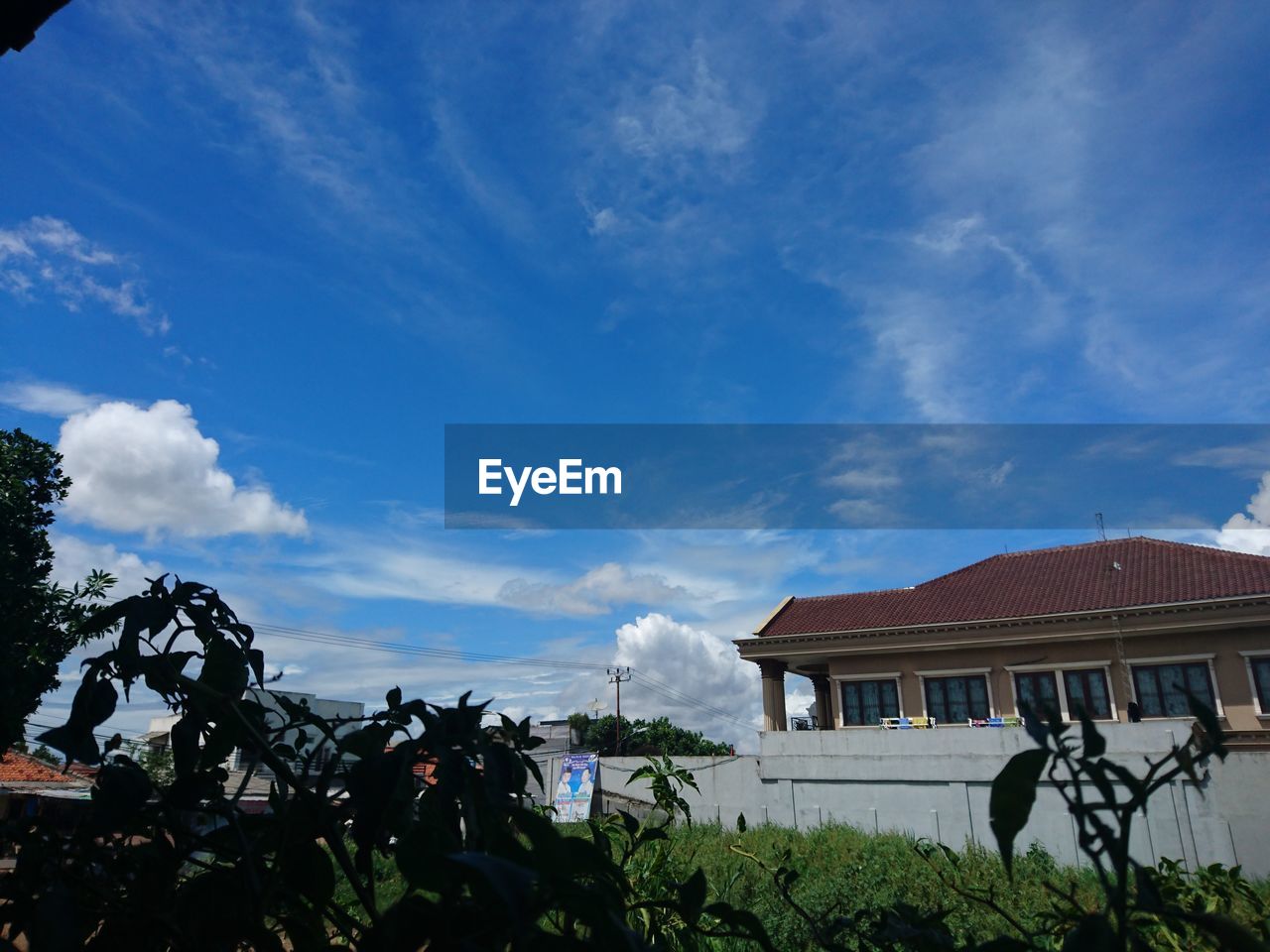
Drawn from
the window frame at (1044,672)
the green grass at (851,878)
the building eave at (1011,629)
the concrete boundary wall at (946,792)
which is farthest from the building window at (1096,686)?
the green grass at (851,878)

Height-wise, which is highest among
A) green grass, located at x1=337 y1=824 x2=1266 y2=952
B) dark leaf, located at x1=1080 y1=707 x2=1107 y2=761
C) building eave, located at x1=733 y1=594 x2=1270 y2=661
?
building eave, located at x1=733 y1=594 x2=1270 y2=661

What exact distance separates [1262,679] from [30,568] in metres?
20.3

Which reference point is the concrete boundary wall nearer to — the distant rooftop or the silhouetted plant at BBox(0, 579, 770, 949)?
the distant rooftop

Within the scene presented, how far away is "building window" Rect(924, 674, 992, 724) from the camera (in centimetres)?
1925

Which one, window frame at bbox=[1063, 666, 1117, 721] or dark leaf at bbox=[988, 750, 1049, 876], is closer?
dark leaf at bbox=[988, 750, 1049, 876]

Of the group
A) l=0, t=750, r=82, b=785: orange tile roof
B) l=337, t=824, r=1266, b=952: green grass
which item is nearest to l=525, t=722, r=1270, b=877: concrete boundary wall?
l=337, t=824, r=1266, b=952: green grass

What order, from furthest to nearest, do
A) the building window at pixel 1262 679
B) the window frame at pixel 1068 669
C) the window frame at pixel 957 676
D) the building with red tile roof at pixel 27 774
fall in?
the building with red tile roof at pixel 27 774 → the window frame at pixel 957 676 → the window frame at pixel 1068 669 → the building window at pixel 1262 679

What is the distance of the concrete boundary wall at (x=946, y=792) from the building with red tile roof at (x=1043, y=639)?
6.97 feet

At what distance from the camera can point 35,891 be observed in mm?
854

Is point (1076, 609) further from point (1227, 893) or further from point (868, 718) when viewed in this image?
point (1227, 893)

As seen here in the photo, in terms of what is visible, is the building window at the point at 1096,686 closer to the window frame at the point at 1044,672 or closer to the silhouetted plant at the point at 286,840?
the window frame at the point at 1044,672

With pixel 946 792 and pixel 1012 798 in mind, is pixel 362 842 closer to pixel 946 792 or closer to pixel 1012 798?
pixel 1012 798

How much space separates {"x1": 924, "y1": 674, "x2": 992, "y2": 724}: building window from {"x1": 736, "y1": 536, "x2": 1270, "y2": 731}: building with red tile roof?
24 mm

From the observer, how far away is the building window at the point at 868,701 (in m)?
20.2
